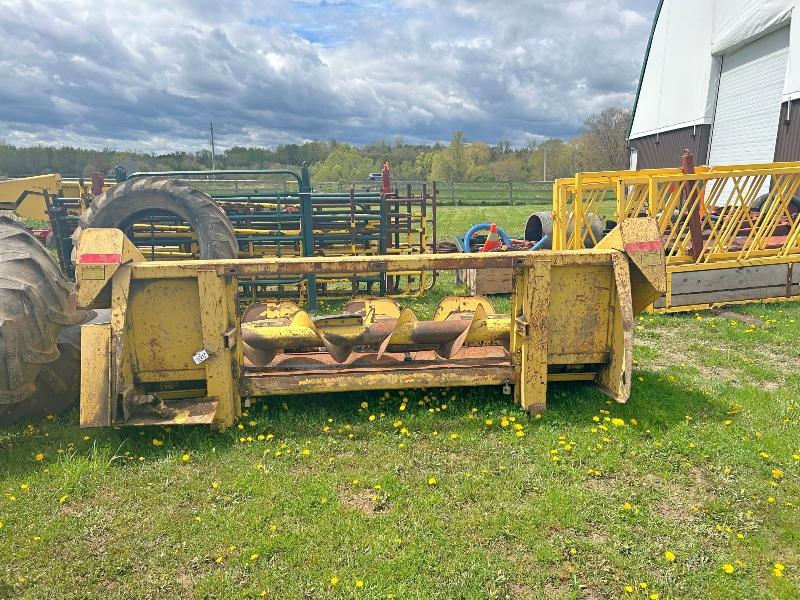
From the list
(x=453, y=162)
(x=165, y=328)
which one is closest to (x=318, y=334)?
(x=165, y=328)

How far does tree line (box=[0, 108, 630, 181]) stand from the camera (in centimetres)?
4803

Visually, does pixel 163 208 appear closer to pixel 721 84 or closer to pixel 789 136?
pixel 789 136

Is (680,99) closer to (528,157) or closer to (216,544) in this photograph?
(216,544)

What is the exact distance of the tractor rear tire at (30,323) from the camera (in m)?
3.47

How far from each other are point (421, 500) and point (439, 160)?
54234mm

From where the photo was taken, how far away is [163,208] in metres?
6.29

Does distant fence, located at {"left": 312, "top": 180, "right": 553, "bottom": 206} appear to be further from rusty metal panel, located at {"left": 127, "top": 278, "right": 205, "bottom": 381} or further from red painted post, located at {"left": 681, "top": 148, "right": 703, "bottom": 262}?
rusty metal panel, located at {"left": 127, "top": 278, "right": 205, "bottom": 381}

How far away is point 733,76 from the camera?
15.6 m

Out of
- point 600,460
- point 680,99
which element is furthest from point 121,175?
point 680,99

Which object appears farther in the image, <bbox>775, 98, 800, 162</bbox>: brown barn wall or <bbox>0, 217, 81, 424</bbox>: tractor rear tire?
<bbox>775, 98, 800, 162</bbox>: brown barn wall

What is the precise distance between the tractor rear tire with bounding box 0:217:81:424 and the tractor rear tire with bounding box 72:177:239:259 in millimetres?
1820

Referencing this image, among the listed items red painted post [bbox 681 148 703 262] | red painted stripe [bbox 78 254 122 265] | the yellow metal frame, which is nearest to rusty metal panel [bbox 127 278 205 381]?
red painted stripe [bbox 78 254 122 265]

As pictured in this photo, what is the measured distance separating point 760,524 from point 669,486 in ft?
1.57

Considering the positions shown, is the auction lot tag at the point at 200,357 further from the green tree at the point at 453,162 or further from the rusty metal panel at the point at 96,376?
the green tree at the point at 453,162
